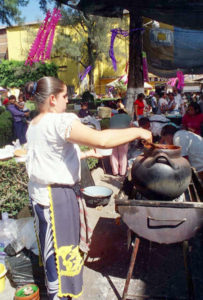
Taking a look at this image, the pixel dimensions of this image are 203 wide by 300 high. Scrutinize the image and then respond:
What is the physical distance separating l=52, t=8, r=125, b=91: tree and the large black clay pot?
2993 centimetres

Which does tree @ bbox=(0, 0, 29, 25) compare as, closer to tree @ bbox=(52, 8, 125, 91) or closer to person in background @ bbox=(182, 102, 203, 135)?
person in background @ bbox=(182, 102, 203, 135)

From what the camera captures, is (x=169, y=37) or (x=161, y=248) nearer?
(x=161, y=248)

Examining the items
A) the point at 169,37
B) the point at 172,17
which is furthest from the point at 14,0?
the point at 172,17

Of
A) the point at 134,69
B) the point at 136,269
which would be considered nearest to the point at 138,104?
the point at 134,69

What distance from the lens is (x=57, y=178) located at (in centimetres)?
194

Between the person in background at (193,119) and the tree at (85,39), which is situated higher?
the tree at (85,39)

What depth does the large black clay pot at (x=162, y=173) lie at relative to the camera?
2.25 metres

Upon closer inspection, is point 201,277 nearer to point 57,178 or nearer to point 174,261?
point 174,261

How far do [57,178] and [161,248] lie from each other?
2.15 meters

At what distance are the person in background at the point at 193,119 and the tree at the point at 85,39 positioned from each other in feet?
85.8

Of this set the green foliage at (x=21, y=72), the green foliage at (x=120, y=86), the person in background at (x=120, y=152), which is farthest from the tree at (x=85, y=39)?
the person in background at (x=120, y=152)

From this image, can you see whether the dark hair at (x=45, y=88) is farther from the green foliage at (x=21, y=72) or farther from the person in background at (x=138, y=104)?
the green foliage at (x=21, y=72)

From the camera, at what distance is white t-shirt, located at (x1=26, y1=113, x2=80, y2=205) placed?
1.79m

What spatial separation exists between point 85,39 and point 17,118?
2570 centimetres
